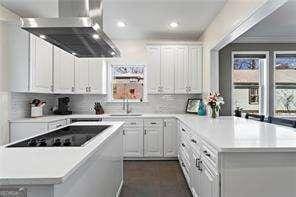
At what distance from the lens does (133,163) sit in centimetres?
543

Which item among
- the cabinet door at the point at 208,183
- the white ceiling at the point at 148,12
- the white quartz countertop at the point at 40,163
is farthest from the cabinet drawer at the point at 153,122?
the white quartz countertop at the point at 40,163

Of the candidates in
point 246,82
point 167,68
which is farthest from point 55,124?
point 246,82

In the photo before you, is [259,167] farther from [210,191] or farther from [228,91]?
[228,91]

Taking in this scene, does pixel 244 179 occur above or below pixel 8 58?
below

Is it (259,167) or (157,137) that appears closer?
(259,167)

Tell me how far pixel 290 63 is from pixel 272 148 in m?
5.02

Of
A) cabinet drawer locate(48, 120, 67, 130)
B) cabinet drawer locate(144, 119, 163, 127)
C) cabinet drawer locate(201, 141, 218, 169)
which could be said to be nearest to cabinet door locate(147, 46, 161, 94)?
cabinet drawer locate(144, 119, 163, 127)

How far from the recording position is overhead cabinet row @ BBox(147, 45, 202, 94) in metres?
5.93

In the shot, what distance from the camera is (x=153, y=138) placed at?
5641 millimetres

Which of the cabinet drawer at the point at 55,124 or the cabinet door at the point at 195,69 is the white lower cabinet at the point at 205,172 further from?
the cabinet door at the point at 195,69

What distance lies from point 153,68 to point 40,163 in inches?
182

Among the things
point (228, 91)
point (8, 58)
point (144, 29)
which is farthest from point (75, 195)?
point (228, 91)

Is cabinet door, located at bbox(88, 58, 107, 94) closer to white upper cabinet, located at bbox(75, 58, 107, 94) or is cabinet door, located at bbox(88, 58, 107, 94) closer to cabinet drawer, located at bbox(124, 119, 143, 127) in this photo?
white upper cabinet, located at bbox(75, 58, 107, 94)

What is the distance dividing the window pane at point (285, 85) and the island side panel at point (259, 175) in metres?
4.55
